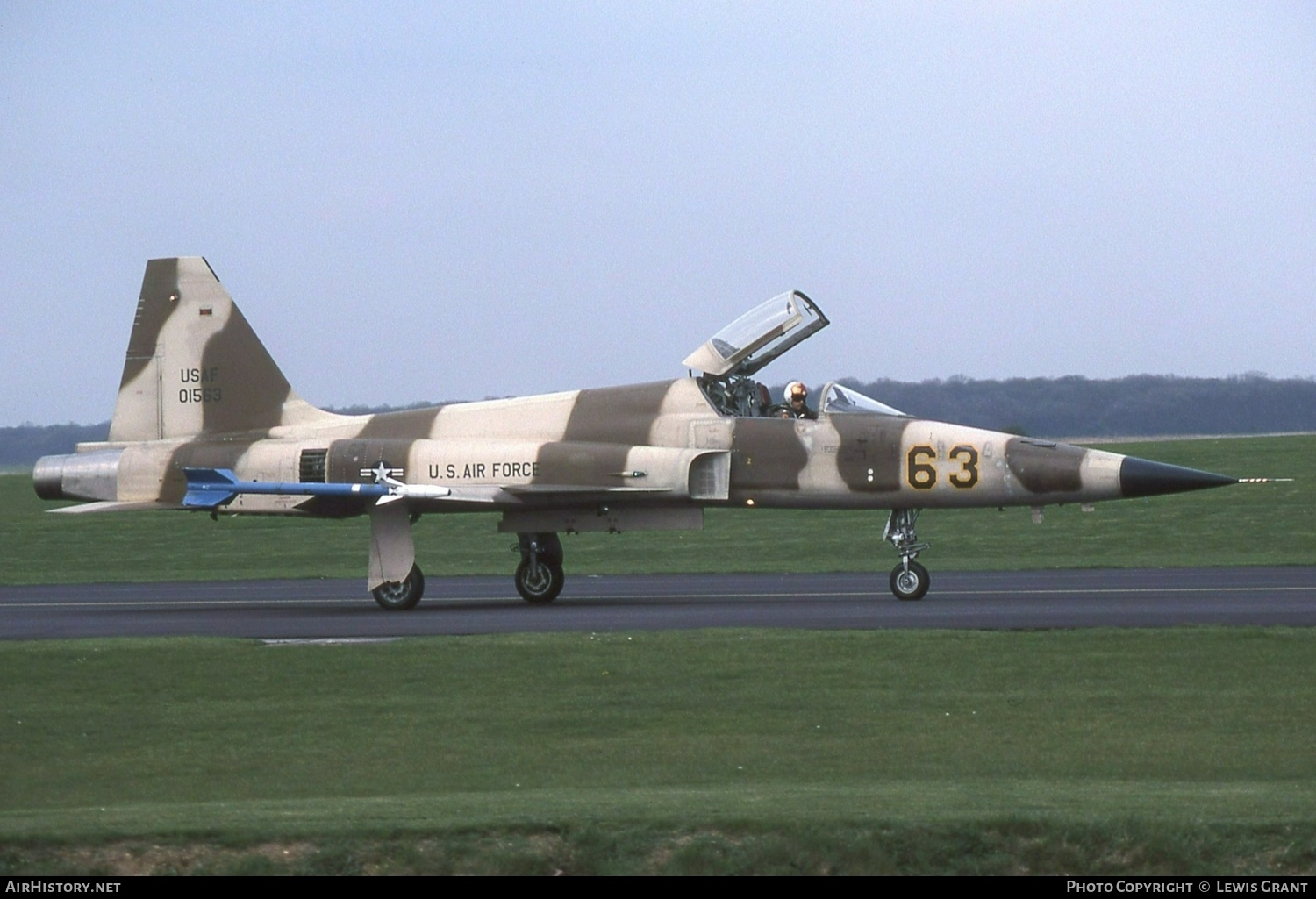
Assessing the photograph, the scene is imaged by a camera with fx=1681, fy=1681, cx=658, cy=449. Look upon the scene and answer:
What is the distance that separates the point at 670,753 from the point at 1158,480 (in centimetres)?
1050

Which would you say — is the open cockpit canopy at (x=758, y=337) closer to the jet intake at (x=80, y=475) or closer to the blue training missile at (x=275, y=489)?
the blue training missile at (x=275, y=489)

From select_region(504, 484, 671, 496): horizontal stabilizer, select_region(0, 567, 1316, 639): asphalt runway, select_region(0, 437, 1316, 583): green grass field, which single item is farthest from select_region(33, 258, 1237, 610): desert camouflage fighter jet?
select_region(0, 437, 1316, 583): green grass field

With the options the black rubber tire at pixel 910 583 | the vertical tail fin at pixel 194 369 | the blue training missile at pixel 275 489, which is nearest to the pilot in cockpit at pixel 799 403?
the black rubber tire at pixel 910 583

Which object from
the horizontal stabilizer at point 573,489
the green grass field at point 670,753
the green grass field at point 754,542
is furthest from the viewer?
the green grass field at point 754,542

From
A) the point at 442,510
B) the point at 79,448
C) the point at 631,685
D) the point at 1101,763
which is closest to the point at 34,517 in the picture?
the point at 79,448

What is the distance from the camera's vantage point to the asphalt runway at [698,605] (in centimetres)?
1842

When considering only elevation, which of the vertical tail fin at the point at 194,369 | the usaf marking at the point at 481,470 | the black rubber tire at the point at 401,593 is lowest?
the black rubber tire at the point at 401,593

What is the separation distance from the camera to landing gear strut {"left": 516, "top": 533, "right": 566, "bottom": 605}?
2298cm

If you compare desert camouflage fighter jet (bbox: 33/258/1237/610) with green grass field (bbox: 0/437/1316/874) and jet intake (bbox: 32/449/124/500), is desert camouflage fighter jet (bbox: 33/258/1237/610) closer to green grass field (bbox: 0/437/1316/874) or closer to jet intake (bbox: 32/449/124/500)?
jet intake (bbox: 32/449/124/500)

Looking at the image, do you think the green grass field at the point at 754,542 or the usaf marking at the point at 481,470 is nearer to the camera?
the usaf marking at the point at 481,470

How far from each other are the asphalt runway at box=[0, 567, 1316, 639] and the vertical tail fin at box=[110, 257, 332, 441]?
8.60 feet

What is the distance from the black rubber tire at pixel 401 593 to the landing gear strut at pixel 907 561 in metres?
6.12
